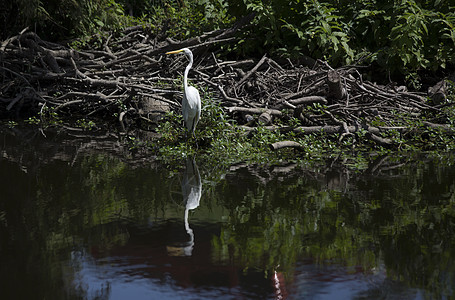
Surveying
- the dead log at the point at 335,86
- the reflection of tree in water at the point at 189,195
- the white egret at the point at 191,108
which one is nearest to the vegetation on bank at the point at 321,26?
the dead log at the point at 335,86

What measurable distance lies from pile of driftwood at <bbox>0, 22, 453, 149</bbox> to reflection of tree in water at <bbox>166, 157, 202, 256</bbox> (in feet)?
4.99

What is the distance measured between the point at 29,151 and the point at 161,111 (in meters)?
3.23

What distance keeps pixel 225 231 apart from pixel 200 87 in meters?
5.87

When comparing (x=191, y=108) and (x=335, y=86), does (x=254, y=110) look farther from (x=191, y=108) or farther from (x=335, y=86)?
(x=191, y=108)

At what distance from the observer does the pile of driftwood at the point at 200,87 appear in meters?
9.04

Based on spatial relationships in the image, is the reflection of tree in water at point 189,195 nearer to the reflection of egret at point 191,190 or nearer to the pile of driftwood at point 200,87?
the reflection of egret at point 191,190

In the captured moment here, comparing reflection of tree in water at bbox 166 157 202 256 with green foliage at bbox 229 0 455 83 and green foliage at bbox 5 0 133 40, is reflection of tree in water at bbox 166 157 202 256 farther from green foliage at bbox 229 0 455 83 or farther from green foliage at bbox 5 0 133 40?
green foliage at bbox 5 0 133 40

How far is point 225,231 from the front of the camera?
4.34 m

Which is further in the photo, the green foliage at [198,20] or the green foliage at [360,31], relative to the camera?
the green foliage at [198,20]

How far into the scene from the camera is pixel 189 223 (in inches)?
179

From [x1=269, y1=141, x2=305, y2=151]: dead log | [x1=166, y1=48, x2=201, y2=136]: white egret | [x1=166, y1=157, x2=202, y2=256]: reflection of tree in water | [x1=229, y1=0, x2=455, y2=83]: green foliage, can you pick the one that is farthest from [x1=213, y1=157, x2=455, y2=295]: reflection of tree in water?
[x1=229, y1=0, x2=455, y2=83]: green foliage

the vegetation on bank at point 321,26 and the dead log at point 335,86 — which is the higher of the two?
the vegetation on bank at point 321,26

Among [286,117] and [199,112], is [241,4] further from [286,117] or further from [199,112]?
[199,112]

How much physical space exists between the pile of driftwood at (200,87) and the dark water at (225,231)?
6.37ft
